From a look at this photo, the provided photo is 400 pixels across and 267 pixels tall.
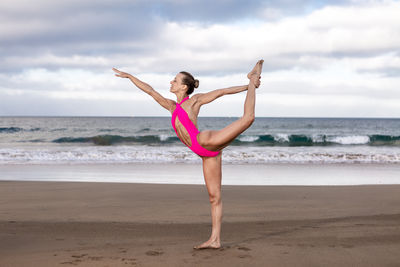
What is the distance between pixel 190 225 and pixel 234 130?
88.8 inches

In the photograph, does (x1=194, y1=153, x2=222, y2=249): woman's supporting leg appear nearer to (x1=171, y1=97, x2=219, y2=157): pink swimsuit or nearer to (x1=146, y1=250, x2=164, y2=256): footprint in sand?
(x1=171, y1=97, x2=219, y2=157): pink swimsuit

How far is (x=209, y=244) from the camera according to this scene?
4.32m

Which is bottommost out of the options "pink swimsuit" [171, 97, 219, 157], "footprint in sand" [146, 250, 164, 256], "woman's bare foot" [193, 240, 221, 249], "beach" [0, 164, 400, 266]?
"beach" [0, 164, 400, 266]

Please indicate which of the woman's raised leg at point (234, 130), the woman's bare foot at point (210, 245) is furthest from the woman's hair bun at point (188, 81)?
the woman's bare foot at point (210, 245)

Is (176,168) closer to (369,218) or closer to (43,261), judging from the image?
(369,218)

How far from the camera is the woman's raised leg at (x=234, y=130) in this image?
3902 mm

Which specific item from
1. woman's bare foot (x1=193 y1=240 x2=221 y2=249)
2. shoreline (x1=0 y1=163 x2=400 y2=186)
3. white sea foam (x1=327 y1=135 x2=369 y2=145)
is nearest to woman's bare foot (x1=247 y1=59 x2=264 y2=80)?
woman's bare foot (x1=193 y1=240 x2=221 y2=249)

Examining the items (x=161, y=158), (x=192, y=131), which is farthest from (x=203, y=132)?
(x=161, y=158)

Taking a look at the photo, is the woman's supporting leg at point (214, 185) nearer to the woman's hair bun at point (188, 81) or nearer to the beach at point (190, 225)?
the beach at point (190, 225)

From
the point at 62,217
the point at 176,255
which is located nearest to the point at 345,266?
the point at 176,255

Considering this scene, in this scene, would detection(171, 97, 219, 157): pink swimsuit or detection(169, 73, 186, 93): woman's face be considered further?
detection(169, 73, 186, 93): woman's face

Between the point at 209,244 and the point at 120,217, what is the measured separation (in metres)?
2.31

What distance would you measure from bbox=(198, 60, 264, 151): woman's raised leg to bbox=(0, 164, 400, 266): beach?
1.17m

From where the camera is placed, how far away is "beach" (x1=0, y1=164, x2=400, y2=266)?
13.3 feet
